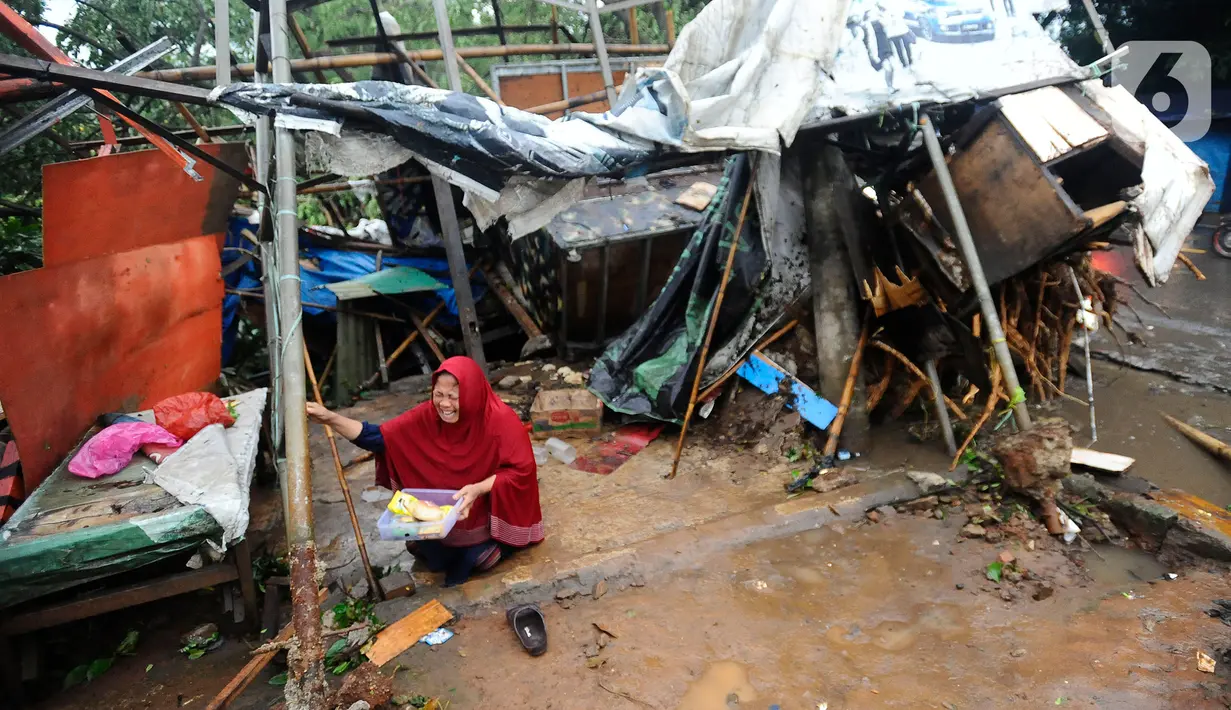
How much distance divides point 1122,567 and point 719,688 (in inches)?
95.0

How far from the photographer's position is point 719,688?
295cm

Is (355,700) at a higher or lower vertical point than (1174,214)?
lower

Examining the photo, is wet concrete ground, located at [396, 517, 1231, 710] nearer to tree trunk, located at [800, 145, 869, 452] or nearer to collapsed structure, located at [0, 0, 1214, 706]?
collapsed structure, located at [0, 0, 1214, 706]

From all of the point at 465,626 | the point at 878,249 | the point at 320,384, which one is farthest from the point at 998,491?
the point at 320,384

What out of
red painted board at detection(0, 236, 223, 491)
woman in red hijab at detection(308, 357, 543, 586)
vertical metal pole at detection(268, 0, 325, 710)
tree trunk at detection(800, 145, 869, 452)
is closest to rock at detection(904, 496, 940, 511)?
tree trunk at detection(800, 145, 869, 452)

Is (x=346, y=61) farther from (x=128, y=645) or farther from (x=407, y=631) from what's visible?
(x=407, y=631)

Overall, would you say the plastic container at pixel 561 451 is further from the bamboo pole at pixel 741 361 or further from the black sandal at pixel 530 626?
the black sandal at pixel 530 626

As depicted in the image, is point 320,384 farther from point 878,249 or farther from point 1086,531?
point 1086,531

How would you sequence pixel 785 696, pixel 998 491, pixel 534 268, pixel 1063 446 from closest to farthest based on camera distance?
pixel 785 696
pixel 1063 446
pixel 998 491
pixel 534 268

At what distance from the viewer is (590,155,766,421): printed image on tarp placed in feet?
18.0

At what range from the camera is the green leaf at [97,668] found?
3.40 metres

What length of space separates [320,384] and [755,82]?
6408 millimetres

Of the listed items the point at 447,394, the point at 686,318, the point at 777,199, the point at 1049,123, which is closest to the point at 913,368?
the point at 777,199

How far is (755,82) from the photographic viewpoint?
4.14 meters
